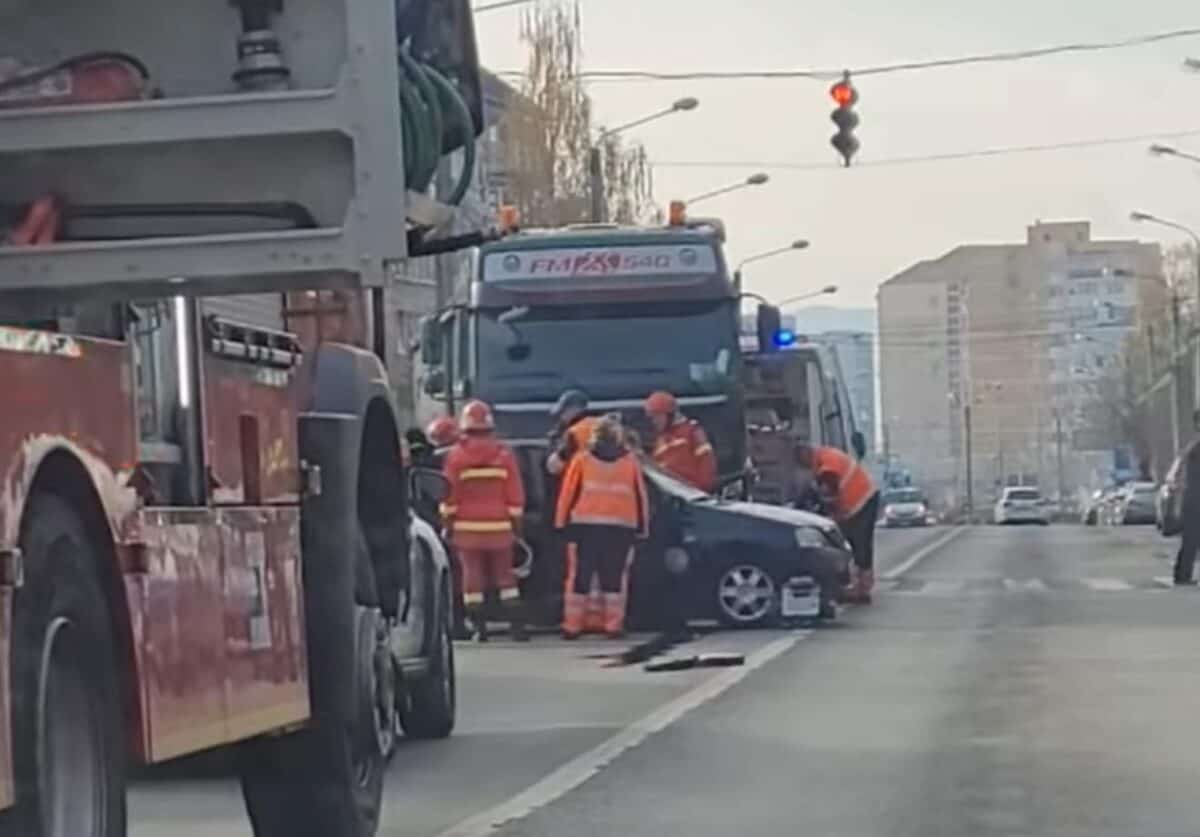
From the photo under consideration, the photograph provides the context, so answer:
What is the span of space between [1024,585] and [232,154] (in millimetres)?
24129

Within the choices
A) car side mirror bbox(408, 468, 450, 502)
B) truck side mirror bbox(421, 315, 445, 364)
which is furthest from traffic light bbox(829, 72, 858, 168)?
car side mirror bbox(408, 468, 450, 502)

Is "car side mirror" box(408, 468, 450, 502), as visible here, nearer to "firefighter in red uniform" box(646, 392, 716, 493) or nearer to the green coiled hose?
the green coiled hose

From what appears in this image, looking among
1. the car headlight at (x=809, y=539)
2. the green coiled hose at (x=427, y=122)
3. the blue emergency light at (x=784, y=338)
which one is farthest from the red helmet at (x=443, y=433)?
the green coiled hose at (x=427, y=122)

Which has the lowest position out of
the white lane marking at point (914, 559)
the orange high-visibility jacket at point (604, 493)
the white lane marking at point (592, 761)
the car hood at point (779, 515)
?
the white lane marking at point (914, 559)

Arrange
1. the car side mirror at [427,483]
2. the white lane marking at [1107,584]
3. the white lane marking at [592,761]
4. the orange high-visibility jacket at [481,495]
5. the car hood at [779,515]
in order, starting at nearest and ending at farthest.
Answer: the white lane marking at [592,761], the car side mirror at [427,483], the orange high-visibility jacket at [481,495], the car hood at [779,515], the white lane marking at [1107,584]

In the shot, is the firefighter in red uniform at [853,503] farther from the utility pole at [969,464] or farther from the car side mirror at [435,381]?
the utility pole at [969,464]

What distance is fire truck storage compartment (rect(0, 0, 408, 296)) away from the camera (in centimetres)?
782

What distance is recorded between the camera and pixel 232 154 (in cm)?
794

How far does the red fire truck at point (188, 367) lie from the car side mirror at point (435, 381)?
615 inches

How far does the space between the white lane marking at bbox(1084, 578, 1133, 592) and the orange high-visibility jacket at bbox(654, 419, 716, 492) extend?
6688 millimetres

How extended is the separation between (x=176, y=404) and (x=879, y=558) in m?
35.5

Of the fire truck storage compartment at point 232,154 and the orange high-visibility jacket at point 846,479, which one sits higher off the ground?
the fire truck storage compartment at point 232,154

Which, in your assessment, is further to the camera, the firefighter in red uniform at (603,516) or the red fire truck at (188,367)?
the firefighter in red uniform at (603,516)

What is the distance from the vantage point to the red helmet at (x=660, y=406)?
24.3m
